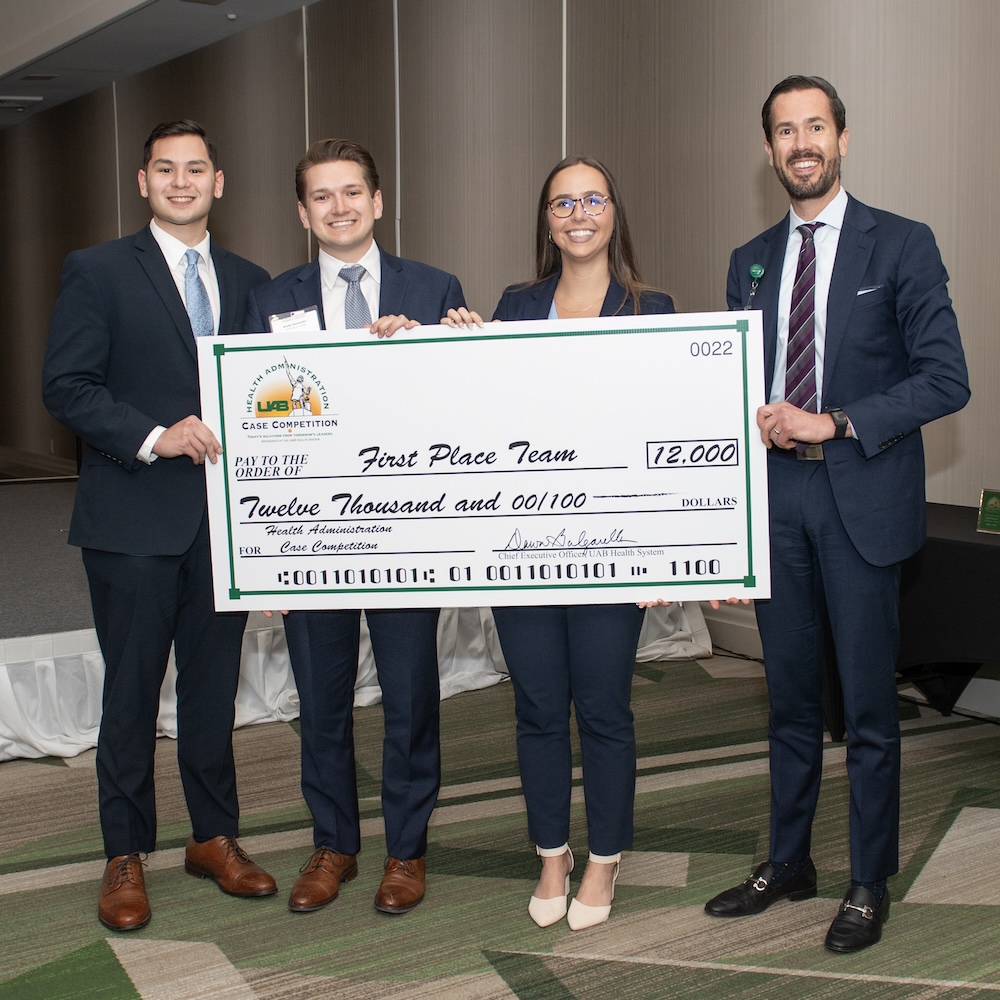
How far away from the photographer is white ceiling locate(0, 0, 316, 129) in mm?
7250

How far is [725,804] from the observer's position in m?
3.06

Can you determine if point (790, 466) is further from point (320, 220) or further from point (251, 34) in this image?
point (251, 34)

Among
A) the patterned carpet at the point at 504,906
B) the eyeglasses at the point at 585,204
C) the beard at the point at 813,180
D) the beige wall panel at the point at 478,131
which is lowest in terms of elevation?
the patterned carpet at the point at 504,906

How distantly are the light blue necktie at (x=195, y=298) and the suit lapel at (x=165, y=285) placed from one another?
3cm

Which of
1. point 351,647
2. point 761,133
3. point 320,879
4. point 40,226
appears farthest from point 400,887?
point 40,226

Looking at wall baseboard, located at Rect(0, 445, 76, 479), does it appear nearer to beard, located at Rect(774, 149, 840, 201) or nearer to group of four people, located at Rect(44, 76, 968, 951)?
group of four people, located at Rect(44, 76, 968, 951)

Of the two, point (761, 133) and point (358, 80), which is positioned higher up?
point (358, 80)

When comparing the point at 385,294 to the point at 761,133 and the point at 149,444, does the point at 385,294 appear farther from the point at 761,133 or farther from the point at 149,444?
the point at 761,133

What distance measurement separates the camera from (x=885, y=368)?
7.18 feet

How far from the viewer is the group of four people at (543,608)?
2176 mm

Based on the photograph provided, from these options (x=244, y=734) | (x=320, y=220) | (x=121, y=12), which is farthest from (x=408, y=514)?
(x=121, y=12)

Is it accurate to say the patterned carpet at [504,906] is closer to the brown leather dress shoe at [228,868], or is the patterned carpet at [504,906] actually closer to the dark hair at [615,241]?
the brown leather dress shoe at [228,868]

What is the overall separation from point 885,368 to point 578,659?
820 mm

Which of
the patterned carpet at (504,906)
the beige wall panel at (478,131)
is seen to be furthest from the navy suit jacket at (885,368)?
the beige wall panel at (478,131)
